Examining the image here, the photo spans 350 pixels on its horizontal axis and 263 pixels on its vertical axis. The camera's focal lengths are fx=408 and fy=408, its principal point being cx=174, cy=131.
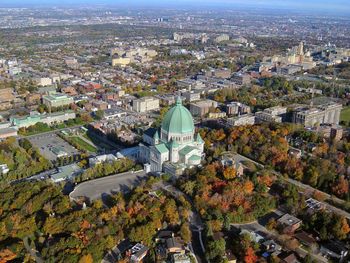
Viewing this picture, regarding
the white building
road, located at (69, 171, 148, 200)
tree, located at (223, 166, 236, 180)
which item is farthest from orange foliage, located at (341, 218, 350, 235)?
the white building

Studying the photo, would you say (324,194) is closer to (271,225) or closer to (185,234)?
(271,225)

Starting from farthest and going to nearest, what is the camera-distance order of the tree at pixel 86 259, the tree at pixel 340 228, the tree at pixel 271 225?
the tree at pixel 271 225 → the tree at pixel 340 228 → the tree at pixel 86 259

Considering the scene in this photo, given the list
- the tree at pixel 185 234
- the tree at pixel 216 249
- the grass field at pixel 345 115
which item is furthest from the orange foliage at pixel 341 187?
the grass field at pixel 345 115

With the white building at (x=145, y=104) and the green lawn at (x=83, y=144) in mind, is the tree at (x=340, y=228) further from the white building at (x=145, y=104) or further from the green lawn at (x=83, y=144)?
the white building at (x=145, y=104)

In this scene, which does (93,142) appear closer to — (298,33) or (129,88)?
(129,88)

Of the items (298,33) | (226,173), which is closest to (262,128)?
(226,173)
